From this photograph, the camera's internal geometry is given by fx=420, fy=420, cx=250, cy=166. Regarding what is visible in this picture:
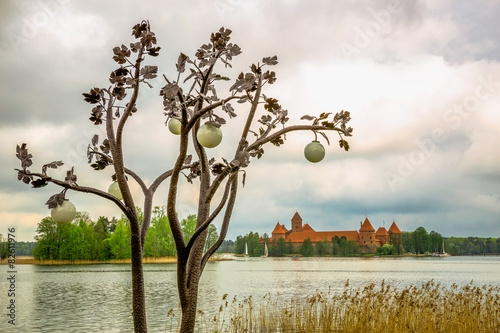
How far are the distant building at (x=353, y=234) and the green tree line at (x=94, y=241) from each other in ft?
196

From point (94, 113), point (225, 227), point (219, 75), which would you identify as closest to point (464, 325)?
point (225, 227)

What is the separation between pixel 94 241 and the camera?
51250mm

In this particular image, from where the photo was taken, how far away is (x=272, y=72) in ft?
12.1

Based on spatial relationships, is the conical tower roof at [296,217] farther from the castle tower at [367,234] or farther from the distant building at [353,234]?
the castle tower at [367,234]

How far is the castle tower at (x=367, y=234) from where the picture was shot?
103062 mm

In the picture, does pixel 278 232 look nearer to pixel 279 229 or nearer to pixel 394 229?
pixel 279 229

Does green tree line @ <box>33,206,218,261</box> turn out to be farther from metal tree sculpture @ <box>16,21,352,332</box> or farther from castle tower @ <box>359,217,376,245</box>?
castle tower @ <box>359,217,376,245</box>

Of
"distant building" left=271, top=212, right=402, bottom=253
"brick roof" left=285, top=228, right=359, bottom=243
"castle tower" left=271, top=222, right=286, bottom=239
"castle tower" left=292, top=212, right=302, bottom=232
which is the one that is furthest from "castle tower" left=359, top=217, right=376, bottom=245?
"castle tower" left=271, top=222, right=286, bottom=239

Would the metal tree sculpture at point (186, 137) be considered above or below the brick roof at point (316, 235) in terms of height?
above

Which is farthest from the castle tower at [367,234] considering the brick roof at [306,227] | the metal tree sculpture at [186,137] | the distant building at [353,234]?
the metal tree sculpture at [186,137]

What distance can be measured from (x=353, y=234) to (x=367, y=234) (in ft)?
19.7

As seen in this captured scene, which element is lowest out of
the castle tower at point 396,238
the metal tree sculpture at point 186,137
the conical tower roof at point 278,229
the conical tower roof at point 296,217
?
the castle tower at point 396,238

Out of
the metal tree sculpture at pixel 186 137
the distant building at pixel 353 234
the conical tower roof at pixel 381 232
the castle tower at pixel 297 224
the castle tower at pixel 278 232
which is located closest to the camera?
the metal tree sculpture at pixel 186 137

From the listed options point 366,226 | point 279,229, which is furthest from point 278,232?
point 366,226
